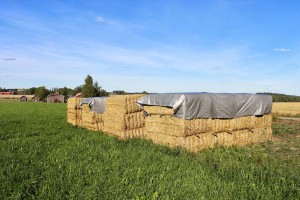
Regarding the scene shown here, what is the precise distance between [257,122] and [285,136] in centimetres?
335

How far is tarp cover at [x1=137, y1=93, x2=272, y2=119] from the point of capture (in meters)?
11.8

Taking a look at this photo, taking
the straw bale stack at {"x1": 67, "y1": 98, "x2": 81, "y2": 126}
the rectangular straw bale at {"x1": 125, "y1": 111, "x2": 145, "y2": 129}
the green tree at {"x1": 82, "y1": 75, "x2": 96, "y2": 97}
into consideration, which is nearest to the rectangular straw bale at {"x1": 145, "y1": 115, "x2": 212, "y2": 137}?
the rectangular straw bale at {"x1": 125, "y1": 111, "x2": 145, "y2": 129}

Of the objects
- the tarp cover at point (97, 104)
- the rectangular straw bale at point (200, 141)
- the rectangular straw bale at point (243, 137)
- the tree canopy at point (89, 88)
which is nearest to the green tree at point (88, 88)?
the tree canopy at point (89, 88)

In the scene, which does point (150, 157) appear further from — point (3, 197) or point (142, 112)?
point (142, 112)

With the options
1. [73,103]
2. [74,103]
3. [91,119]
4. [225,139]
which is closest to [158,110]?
[225,139]

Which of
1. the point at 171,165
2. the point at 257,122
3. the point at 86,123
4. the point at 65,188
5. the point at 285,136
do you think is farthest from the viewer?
the point at 86,123

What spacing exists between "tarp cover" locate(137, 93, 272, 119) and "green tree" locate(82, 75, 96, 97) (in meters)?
68.0

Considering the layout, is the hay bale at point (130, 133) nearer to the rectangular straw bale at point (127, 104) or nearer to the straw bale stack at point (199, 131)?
the rectangular straw bale at point (127, 104)

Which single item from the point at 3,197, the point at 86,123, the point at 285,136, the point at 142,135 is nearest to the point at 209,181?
the point at 3,197

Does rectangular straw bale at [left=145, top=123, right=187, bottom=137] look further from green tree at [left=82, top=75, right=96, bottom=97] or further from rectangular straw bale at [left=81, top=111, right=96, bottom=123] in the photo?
green tree at [left=82, top=75, right=96, bottom=97]

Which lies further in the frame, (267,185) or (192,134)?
(192,134)

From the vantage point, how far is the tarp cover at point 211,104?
38.8 ft

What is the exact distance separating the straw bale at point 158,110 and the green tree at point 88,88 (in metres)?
68.3

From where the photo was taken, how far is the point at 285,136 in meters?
17.0
